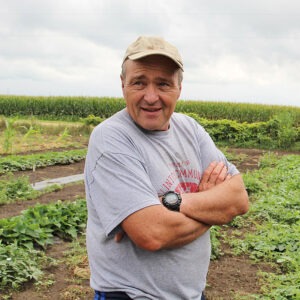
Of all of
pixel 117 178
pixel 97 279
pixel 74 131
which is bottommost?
pixel 74 131

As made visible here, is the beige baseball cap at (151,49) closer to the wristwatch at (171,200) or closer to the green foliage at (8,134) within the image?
the wristwatch at (171,200)

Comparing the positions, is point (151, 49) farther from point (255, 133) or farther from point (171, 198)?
point (255, 133)

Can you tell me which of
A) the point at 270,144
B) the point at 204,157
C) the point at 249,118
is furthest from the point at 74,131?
the point at 204,157

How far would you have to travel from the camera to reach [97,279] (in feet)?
6.44

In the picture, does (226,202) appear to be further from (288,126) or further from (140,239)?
(288,126)

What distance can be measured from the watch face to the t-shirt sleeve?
0.07 m

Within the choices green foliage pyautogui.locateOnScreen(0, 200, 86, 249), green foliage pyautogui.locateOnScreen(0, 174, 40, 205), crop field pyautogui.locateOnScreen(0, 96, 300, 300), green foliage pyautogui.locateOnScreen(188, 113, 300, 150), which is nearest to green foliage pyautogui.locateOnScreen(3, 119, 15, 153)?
crop field pyautogui.locateOnScreen(0, 96, 300, 300)

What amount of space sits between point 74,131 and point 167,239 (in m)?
20.1

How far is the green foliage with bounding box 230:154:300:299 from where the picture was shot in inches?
178

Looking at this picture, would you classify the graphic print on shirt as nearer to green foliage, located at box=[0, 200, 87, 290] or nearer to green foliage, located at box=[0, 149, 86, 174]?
green foliage, located at box=[0, 200, 87, 290]

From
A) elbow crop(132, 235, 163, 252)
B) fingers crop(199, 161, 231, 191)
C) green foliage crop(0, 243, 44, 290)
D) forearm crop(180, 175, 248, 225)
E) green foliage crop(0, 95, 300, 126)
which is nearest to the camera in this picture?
elbow crop(132, 235, 163, 252)

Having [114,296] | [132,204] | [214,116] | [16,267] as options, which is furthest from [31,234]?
[214,116]

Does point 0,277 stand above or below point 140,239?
below

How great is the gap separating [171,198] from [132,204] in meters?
0.21
